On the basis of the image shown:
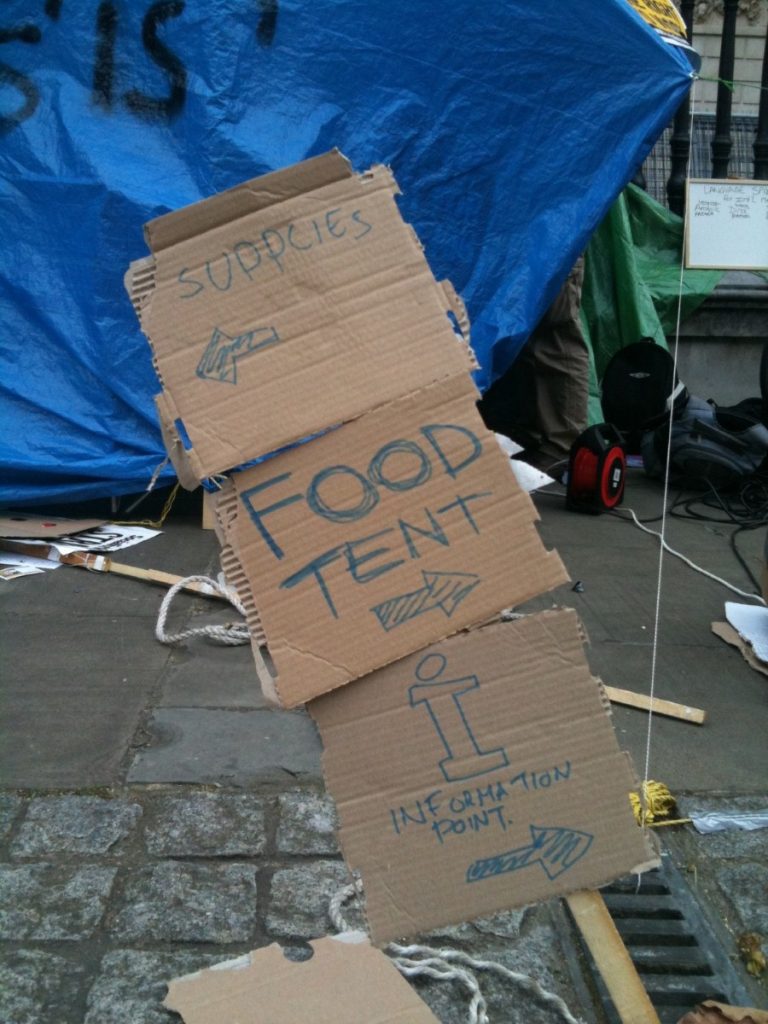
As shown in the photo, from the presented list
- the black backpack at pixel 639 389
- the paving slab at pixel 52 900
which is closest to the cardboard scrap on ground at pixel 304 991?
the paving slab at pixel 52 900

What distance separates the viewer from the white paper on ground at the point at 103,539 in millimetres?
4363

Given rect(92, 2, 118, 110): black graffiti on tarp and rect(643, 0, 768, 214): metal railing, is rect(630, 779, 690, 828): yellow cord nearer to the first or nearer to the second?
rect(92, 2, 118, 110): black graffiti on tarp

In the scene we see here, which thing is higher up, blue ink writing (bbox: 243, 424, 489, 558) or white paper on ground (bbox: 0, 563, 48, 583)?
blue ink writing (bbox: 243, 424, 489, 558)

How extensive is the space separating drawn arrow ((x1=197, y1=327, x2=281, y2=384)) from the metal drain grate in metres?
1.36

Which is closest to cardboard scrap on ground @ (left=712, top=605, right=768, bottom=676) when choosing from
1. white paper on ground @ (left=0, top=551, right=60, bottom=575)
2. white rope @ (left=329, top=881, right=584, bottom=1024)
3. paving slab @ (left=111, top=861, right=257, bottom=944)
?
white rope @ (left=329, top=881, right=584, bottom=1024)

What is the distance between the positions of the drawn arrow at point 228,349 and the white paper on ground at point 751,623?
2.44 meters

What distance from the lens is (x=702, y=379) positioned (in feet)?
21.3

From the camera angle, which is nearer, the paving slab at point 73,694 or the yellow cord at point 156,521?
the paving slab at point 73,694

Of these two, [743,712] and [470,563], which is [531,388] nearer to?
[743,712]

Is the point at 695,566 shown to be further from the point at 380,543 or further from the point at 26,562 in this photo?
the point at 380,543

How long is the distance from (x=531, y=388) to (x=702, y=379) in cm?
130

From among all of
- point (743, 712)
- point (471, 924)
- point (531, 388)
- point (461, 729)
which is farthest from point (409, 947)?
point (531, 388)

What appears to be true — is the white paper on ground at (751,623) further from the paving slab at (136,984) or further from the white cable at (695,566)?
the paving slab at (136,984)

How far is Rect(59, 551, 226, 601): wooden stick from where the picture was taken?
155 inches
